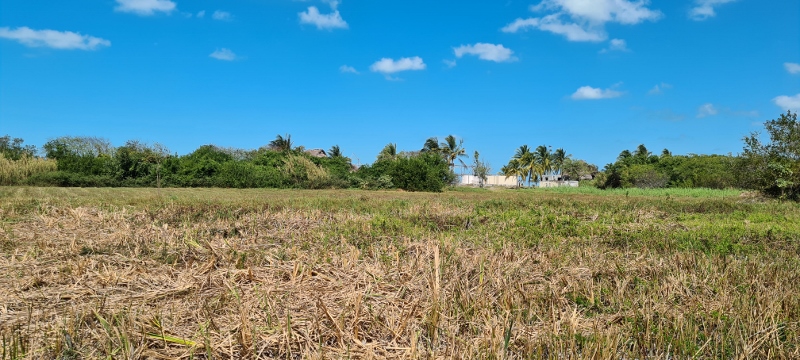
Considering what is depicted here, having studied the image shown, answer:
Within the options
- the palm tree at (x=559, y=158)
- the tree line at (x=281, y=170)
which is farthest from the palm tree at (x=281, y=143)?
the palm tree at (x=559, y=158)

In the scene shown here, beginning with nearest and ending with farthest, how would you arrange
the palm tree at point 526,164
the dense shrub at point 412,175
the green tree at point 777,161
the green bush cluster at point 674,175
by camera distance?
the green tree at point 777,161 → the dense shrub at point 412,175 → the green bush cluster at point 674,175 → the palm tree at point 526,164

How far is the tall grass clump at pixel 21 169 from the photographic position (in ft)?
89.9

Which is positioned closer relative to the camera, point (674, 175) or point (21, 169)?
point (21, 169)

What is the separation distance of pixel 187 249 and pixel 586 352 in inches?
179

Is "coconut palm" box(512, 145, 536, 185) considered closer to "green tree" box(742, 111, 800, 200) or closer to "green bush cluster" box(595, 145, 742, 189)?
"green bush cluster" box(595, 145, 742, 189)

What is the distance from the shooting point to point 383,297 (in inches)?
143

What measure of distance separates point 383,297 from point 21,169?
115 ft

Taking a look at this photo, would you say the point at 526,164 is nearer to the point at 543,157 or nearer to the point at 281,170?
the point at 543,157

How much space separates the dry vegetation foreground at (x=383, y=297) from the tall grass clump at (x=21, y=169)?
91.5ft

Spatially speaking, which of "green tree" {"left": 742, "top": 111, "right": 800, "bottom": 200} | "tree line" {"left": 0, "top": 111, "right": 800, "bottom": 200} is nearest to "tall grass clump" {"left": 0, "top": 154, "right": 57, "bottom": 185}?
"tree line" {"left": 0, "top": 111, "right": 800, "bottom": 200}

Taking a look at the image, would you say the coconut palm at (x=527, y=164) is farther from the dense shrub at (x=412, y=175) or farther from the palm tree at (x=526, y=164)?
the dense shrub at (x=412, y=175)

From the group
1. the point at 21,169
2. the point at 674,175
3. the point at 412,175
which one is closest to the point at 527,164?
the point at 674,175

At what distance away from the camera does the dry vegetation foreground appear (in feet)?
9.18

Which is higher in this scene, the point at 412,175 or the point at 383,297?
the point at 412,175
